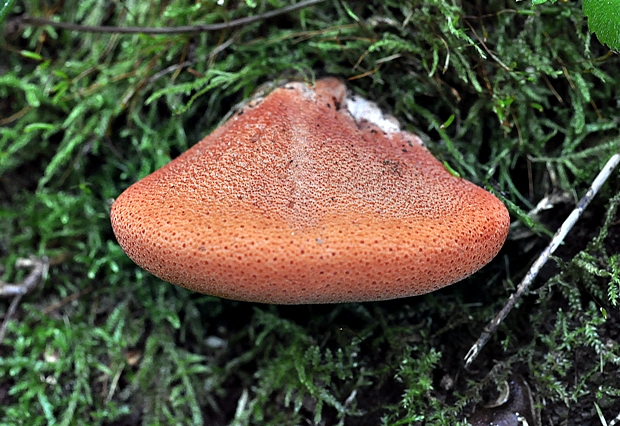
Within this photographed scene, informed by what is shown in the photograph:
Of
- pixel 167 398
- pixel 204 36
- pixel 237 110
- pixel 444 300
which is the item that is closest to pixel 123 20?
pixel 204 36

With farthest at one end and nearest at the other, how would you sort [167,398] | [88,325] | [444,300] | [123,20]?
[123,20] → [88,325] → [167,398] → [444,300]

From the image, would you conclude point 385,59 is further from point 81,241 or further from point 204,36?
point 81,241

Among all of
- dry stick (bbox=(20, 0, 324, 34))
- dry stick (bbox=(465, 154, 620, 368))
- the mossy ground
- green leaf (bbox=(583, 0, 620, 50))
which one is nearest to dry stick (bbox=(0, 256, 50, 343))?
the mossy ground

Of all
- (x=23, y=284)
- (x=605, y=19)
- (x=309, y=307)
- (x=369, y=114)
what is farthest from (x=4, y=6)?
(x=605, y=19)

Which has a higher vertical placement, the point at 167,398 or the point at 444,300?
the point at 444,300

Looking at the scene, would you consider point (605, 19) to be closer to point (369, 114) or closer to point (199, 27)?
point (369, 114)

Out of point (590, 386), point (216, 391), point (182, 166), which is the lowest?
point (216, 391)

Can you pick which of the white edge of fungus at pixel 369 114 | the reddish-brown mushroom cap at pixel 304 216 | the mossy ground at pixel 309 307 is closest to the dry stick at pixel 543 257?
the mossy ground at pixel 309 307
